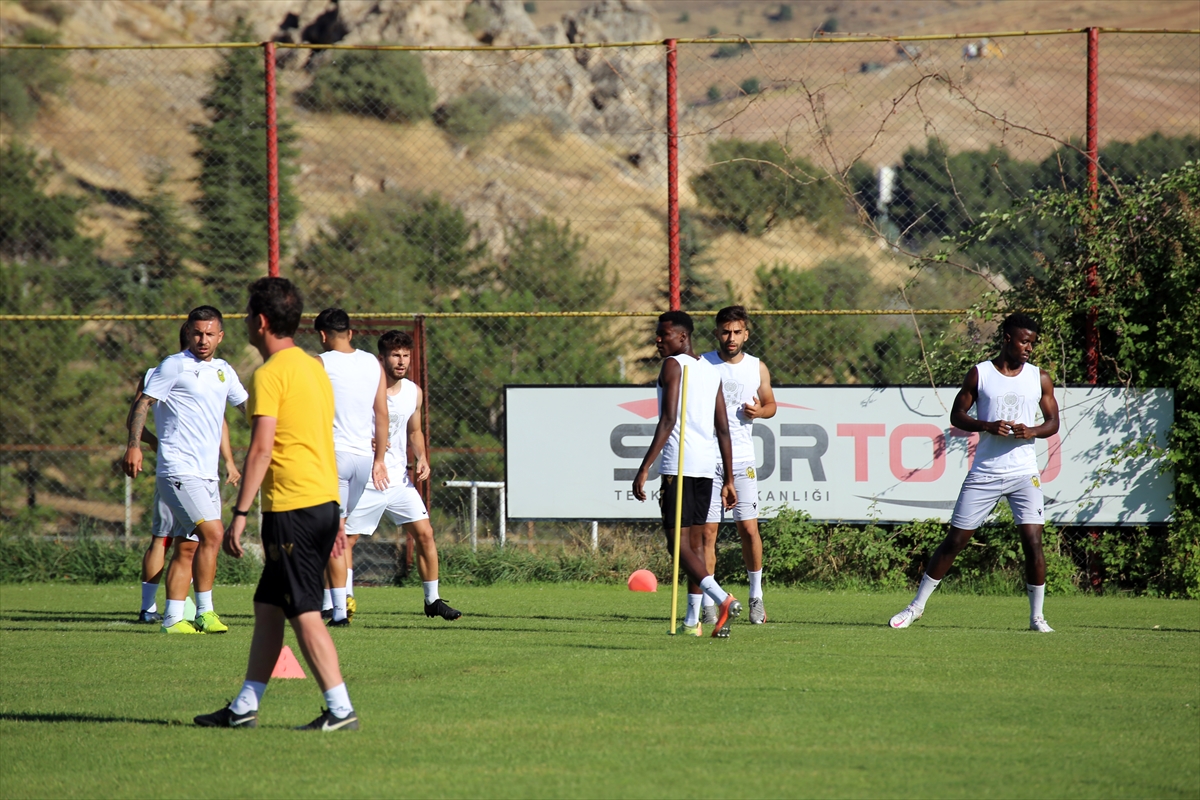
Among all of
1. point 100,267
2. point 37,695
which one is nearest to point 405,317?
point 37,695

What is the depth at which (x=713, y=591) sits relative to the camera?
8.25 metres

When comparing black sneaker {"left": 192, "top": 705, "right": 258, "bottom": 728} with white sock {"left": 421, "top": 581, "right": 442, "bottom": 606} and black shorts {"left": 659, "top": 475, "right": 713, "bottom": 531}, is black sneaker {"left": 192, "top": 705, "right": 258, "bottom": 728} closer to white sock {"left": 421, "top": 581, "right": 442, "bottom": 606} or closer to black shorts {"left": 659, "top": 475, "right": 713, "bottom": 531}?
black shorts {"left": 659, "top": 475, "right": 713, "bottom": 531}

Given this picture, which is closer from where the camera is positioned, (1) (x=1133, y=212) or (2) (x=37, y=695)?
(2) (x=37, y=695)

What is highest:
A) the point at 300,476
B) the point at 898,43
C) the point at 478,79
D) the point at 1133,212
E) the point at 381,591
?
the point at 478,79

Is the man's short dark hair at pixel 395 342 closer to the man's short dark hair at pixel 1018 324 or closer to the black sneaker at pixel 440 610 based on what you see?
the black sneaker at pixel 440 610

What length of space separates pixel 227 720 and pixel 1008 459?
5763 millimetres

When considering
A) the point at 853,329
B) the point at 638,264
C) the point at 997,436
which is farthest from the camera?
the point at 638,264

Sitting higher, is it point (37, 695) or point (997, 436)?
point (997, 436)

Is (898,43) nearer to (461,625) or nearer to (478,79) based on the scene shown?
(461,625)

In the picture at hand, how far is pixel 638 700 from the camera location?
5.97 m

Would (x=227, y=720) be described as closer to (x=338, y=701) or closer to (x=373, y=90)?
(x=338, y=701)

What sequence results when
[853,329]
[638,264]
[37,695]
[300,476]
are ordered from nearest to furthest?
[300,476]
[37,695]
[853,329]
[638,264]

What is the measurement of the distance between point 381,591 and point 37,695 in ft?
18.6

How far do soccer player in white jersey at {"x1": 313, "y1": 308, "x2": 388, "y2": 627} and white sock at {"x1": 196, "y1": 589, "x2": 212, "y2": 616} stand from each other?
2.77ft
